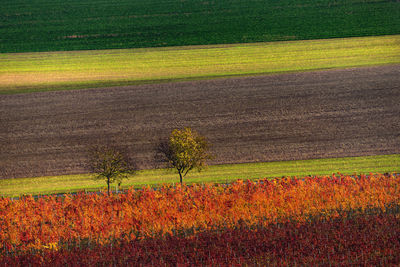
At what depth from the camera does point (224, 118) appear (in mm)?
52062

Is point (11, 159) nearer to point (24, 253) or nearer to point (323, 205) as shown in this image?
point (24, 253)

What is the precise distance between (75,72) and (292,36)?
89.4 feet

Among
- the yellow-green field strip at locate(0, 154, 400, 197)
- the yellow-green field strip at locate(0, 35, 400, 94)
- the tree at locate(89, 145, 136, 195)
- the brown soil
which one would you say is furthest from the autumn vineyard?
the yellow-green field strip at locate(0, 35, 400, 94)

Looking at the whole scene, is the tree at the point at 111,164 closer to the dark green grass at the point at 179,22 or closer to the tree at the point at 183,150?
the tree at the point at 183,150

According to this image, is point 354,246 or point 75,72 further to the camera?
point 75,72

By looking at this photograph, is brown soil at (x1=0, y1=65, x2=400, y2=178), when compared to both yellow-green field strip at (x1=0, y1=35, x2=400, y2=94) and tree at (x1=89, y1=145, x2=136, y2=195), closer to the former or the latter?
yellow-green field strip at (x1=0, y1=35, x2=400, y2=94)

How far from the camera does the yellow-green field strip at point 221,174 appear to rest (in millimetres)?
42406

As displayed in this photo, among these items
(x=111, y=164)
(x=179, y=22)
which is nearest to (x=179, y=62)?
(x=179, y=22)

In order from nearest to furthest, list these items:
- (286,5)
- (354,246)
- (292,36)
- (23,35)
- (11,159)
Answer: (354,246)
(11,159)
(292,36)
(23,35)
(286,5)

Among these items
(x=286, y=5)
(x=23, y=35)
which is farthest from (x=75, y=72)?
(x=286, y=5)

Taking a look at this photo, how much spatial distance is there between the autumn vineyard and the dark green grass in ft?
134

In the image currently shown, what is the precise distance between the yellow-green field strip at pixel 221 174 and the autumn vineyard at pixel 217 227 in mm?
7546

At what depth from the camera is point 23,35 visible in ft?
250

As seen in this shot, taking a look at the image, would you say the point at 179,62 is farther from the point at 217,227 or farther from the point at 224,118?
the point at 217,227
